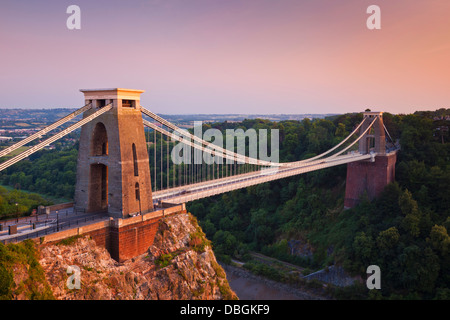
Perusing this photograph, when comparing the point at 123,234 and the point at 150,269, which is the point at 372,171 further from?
the point at 123,234

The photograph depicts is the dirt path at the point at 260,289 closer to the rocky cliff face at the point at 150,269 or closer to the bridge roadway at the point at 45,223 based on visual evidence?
the rocky cliff face at the point at 150,269

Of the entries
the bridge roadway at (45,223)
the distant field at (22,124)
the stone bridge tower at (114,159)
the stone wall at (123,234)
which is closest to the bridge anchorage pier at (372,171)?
the stone bridge tower at (114,159)

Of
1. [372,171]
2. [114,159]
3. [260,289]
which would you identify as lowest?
[260,289]

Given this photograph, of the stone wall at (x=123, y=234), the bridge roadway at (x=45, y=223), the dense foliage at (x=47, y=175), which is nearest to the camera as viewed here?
the bridge roadway at (x=45, y=223)

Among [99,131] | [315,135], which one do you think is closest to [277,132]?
[315,135]

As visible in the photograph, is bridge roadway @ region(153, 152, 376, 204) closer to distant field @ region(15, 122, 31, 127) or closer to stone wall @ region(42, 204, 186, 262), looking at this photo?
stone wall @ region(42, 204, 186, 262)

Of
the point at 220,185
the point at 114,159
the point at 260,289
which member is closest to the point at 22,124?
the point at 260,289
